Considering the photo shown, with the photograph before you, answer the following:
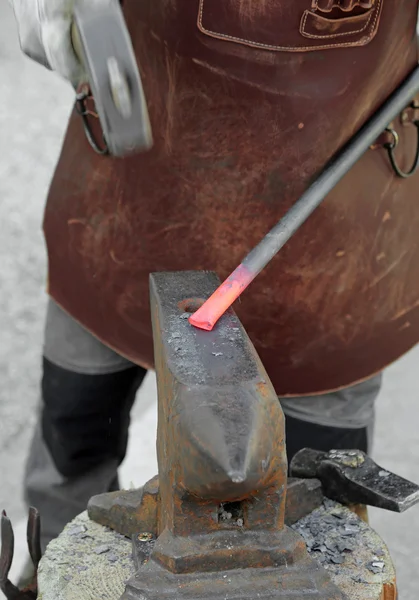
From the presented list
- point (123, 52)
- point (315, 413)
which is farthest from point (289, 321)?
point (123, 52)

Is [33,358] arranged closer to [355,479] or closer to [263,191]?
[263,191]

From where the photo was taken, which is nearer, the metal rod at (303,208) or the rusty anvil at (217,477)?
the rusty anvil at (217,477)

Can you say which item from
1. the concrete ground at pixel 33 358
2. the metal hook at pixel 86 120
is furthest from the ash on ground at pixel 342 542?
the concrete ground at pixel 33 358

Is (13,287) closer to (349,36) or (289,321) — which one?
(289,321)

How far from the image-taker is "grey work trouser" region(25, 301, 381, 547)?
1.56m

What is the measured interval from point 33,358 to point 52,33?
66.5 inches

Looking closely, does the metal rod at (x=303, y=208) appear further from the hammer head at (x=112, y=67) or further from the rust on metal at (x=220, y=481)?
the hammer head at (x=112, y=67)

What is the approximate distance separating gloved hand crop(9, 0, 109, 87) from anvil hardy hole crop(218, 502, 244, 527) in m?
0.53

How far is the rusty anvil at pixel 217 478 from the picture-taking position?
91cm

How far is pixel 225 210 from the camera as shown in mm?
1371

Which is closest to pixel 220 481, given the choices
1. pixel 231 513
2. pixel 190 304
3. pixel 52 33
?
pixel 231 513

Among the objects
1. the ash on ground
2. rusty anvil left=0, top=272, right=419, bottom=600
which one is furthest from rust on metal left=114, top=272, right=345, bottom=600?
the ash on ground

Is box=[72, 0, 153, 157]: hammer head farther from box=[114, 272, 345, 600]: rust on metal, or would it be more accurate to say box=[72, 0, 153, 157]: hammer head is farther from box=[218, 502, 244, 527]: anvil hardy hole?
box=[218, 502, 244, 527]: anvil hardy hole

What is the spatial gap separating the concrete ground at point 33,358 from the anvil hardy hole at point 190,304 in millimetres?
1117
